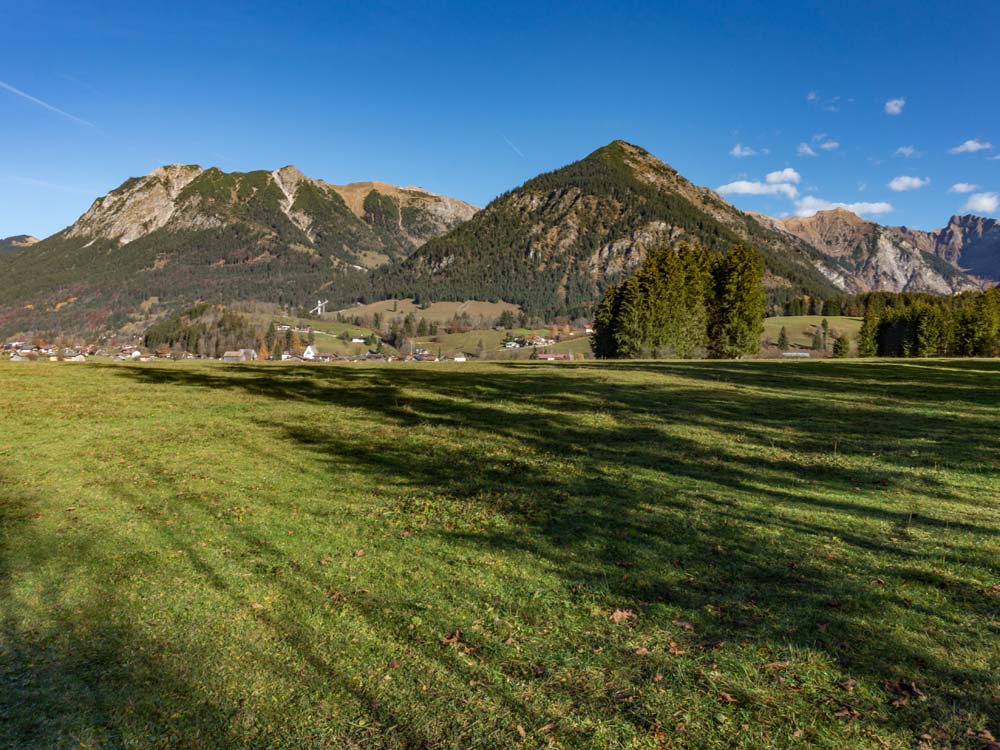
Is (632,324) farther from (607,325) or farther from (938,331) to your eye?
(938,331)

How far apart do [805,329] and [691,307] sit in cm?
11052

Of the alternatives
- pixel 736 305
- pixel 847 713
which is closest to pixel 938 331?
pixel 736 305

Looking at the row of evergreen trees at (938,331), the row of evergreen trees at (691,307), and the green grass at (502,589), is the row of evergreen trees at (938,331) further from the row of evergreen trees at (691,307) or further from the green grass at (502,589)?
the green grass at (502,589)

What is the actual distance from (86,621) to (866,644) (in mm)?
8481

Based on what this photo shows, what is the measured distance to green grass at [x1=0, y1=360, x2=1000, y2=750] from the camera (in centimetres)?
460

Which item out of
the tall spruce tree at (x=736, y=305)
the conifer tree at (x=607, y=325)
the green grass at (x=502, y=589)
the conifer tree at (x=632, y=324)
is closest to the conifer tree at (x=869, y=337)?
the tall spruce tree at (x=736, y=305)

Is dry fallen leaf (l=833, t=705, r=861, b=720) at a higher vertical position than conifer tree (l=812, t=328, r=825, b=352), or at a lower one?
lower

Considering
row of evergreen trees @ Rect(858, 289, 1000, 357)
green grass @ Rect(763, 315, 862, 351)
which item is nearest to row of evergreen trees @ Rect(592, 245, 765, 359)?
row of evergreen trees @ Rect(858, 289, 1000, 357)

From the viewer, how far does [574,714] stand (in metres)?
4.61

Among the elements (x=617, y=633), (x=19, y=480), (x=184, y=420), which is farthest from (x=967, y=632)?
(x=184, y=420)

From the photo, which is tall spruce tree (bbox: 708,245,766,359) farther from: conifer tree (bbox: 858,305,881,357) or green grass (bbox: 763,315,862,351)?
green grass (bbox: 763,315,862,351)

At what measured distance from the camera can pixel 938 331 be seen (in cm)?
9331

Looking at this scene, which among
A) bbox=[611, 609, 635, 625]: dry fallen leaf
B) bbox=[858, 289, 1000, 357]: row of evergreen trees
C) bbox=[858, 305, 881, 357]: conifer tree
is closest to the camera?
bbox=[611, 609, 635, 625]: dry fallen leaf

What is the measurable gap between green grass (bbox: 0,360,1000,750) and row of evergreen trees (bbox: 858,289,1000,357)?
97.8 m
